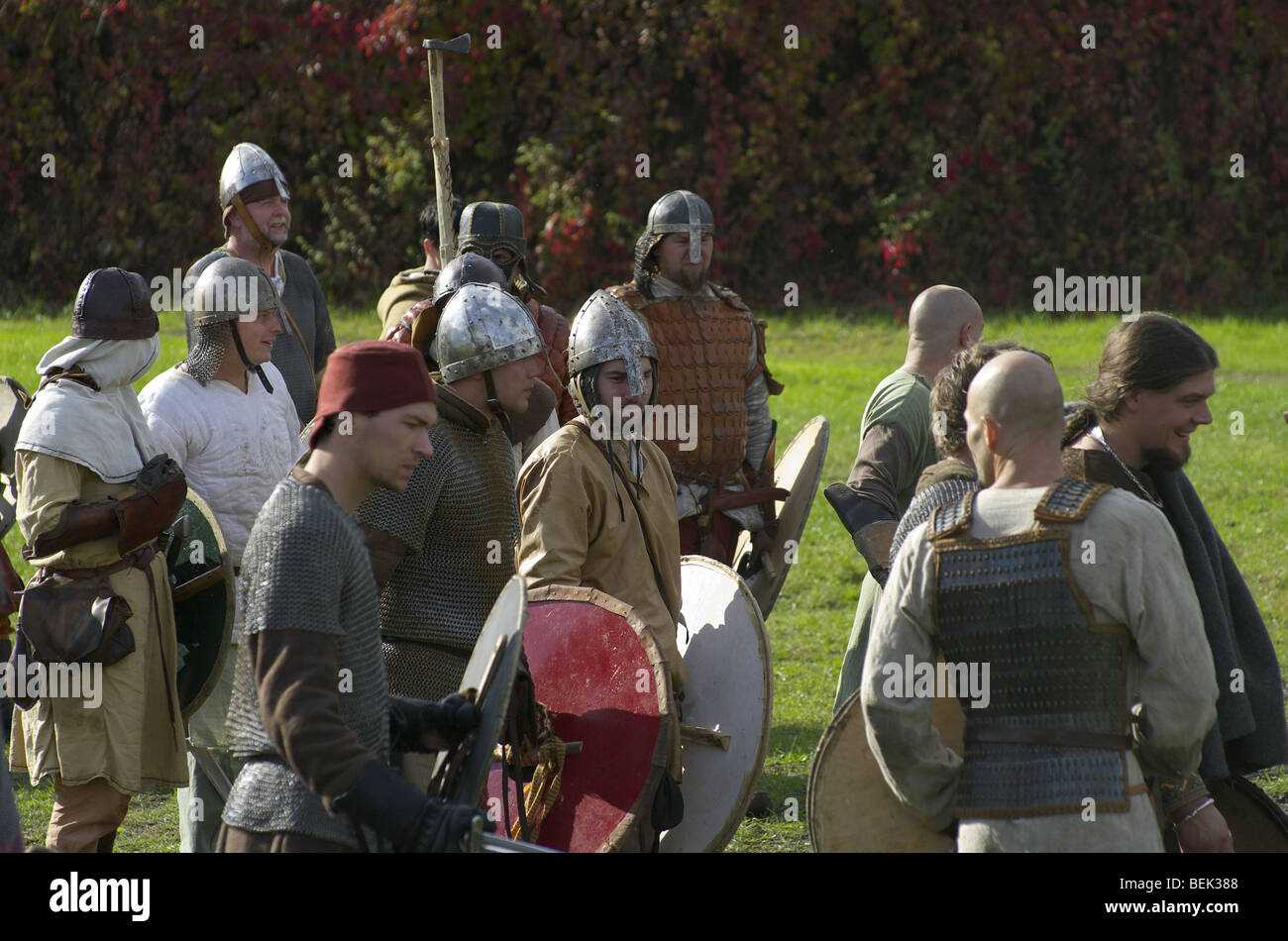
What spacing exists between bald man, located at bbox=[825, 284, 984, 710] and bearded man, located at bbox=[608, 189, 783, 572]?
Result: 1.19 m

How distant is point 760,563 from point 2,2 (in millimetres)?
11051

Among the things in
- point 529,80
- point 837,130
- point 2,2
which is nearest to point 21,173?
point 2,2

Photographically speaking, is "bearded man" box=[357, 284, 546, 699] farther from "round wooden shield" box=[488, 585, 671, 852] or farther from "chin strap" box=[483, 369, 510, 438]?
"round wooden shield" box=[488, 585, 671, 852]

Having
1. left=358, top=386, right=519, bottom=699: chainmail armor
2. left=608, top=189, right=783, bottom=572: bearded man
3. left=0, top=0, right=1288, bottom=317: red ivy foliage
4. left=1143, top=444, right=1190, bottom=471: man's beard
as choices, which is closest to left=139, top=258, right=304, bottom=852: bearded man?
left=358, top=386, right=519, bottom=699: chainmail armor

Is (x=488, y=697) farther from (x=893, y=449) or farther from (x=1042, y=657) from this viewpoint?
(x=893, y=449)

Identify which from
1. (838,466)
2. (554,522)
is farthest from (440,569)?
(838,466)

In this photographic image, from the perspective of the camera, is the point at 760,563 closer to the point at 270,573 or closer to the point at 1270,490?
the point at 270,573

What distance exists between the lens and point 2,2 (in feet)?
44.7

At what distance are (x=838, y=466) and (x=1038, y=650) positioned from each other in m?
6.60

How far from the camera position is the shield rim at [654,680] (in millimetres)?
3346

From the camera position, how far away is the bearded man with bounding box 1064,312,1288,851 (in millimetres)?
3230

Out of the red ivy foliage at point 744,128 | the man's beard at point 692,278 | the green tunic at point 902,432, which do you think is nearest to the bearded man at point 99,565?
the green tunic at point 902,432

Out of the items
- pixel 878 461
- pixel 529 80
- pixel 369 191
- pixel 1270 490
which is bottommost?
pixel 1270 490
